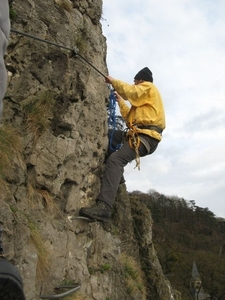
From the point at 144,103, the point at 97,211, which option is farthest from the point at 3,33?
the point at 144,103

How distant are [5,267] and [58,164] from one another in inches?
153

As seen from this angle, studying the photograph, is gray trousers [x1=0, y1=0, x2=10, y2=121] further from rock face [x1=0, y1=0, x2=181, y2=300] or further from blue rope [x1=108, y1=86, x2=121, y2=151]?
blue rope [x1=108, y1=86, x2=121, y2=151]

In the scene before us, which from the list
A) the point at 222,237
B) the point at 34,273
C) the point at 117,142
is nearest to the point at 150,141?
the point at 117,142

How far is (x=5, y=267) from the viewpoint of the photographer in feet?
6.25

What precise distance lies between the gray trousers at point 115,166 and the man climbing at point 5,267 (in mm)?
4370

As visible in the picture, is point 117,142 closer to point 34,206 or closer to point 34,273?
point 34,206

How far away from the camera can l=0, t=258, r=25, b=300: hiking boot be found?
1.88 m

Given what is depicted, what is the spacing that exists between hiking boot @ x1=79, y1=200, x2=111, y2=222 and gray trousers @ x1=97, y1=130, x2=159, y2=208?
0.08m

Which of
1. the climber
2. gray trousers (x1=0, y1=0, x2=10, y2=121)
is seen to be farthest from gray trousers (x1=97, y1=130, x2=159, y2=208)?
gray trousers (x1=0, y1=0, x2=10, y2=121)

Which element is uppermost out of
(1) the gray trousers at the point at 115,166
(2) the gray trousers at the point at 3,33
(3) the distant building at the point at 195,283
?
(3) the distant building at the point at 195,283

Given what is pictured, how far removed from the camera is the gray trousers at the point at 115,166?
255 inches

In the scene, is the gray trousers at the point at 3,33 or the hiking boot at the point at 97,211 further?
the hiking boot at the point at 97,211

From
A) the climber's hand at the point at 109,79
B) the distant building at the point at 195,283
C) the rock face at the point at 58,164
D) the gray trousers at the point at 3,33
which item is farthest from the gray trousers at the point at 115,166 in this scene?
the distant building at the point at 195,283

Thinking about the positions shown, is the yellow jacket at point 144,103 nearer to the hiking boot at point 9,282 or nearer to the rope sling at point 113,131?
the rope sling at point 113,131
